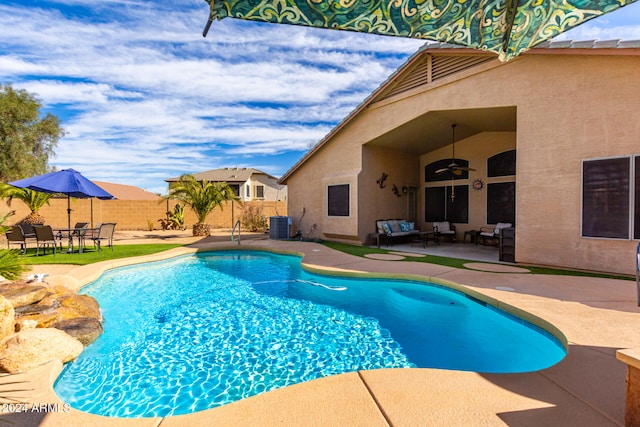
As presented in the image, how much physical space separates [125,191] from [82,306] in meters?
46.8

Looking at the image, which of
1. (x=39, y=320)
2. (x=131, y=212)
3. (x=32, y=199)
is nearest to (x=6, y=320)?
(x=39, y=320)

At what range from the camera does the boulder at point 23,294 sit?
477 cm

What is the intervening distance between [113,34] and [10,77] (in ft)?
57.3

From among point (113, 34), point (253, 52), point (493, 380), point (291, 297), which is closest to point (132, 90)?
point (113, 34)

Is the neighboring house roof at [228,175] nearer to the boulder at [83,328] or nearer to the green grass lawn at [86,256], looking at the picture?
the green grass lawn at [86,256]

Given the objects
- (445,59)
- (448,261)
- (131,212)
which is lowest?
(448,261)

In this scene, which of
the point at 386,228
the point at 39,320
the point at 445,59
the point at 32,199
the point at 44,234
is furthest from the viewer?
the point at 32,199

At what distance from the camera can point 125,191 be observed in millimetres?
44938

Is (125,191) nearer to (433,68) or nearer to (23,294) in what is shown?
(23,294)

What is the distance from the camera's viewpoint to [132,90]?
53.2ft

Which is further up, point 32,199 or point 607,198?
point 32,199

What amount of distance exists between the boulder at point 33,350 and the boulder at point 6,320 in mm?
528

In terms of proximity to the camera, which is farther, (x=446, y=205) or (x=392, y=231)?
(x=446, y=205)

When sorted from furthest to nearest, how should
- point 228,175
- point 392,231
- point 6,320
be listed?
point 228,175 → point 392,231 → point 6,320
